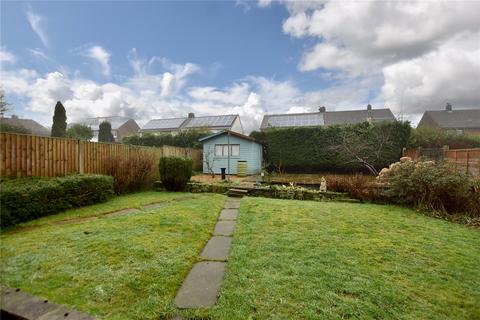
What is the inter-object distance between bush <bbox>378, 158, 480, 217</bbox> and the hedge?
7904mm

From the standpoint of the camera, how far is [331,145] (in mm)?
15766

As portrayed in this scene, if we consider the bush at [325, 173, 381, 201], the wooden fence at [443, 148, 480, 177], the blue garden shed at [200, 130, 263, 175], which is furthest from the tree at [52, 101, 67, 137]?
the wooden fence at [443, 148, 480, 177]

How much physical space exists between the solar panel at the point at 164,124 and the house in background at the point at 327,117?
11781 mm

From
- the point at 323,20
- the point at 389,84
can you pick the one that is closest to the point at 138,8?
the point at 323,20

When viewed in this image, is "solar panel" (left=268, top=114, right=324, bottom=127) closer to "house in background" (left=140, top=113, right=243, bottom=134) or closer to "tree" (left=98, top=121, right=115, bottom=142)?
"house in background" (left=140, top=113, right=243, bottom=134)

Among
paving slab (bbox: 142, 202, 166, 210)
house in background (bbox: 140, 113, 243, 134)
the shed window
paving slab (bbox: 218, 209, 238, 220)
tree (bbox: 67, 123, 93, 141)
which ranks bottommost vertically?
paving slab (bbox: 218, 209, 238, 220)

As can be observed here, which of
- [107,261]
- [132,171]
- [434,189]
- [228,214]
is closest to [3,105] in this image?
[132,171]

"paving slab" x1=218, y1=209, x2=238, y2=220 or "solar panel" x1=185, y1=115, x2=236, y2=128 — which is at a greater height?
"solar panel" x1=185, y1=115, x2=236, y2=128

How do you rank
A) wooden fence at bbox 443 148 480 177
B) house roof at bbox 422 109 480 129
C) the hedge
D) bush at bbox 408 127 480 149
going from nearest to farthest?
wooden fence at bbox 443 148 480 177 < the hedge < bush at bbox 408 127 480 149 < house roof at bbox 422 109 480 129

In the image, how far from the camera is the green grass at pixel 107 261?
6.61ft

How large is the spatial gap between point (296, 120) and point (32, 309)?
27610 mm

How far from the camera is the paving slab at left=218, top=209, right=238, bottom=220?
5.18 metres

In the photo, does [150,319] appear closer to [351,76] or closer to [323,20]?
[323,20]

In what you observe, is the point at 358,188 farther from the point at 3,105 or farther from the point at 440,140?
the point at 3,105
